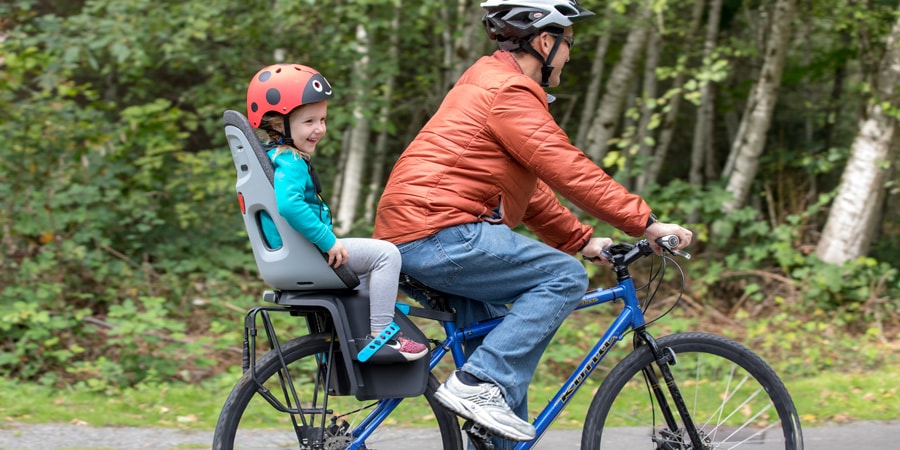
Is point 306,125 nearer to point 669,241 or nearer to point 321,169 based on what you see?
point 669,241

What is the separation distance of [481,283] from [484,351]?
0.79 ft

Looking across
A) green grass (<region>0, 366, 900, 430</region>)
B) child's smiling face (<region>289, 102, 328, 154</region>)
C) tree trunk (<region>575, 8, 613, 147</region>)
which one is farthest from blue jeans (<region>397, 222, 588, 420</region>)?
tree trunk (<region>575, 8, 613, 147</region>)

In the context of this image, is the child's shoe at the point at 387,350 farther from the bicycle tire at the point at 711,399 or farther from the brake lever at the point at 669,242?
the brake lever at the point at 669,242

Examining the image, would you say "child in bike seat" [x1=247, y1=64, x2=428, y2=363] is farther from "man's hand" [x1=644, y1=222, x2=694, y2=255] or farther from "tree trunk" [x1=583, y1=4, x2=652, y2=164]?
"tree trunk" [x1=583, y1=4, x2=652, y2=164]

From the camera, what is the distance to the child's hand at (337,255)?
3.05 meters

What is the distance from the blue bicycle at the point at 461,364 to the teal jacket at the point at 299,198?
28 centimetres

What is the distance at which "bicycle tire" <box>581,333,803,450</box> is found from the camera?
3.53 meters

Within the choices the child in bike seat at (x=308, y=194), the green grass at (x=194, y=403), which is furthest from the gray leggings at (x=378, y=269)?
the green grass at (x=194, y=403)

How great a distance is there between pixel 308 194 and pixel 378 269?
0.34 meters

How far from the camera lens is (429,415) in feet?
12.8

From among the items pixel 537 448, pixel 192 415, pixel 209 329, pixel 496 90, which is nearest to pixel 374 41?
pixel 209 329

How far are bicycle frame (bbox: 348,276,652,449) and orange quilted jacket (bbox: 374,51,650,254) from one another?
0.35 metres

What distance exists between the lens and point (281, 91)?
3041 millimetres

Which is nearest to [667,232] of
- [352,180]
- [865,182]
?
[865,182]
